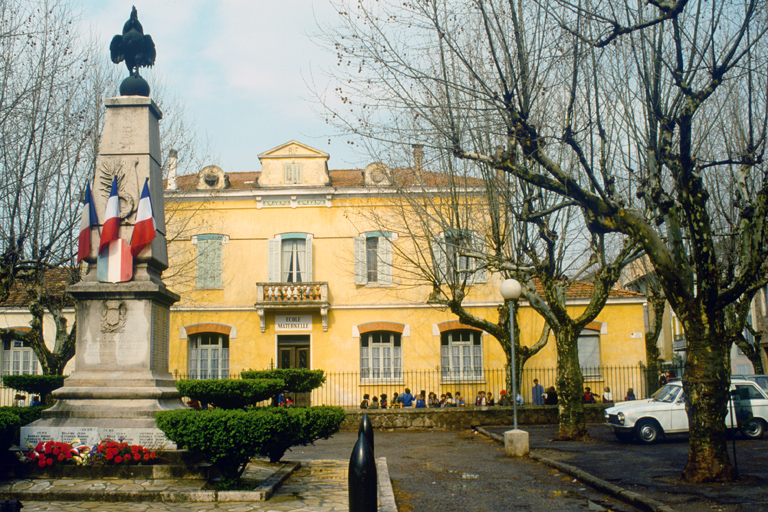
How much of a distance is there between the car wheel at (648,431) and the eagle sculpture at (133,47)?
40.2ft

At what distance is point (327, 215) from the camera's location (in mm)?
26172

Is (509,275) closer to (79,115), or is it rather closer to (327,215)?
(327,215)

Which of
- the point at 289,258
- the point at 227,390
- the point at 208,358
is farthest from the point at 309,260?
the point at 227,390

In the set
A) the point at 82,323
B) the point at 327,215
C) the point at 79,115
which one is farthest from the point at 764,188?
the point at 327,215

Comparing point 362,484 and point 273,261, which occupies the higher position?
point 273,261

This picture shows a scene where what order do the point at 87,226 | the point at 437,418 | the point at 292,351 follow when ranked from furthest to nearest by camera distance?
the point at 292,351 < the point at 437,418 < the point at 87,226

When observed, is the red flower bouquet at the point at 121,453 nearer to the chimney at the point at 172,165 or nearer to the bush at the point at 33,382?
the bush at the point at 33,382

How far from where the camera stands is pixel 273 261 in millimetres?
25906

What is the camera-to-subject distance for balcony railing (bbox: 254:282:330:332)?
82.1 ft

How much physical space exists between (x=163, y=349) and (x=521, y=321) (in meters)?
18.0

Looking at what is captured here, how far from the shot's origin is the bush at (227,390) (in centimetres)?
934

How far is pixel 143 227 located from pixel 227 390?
252 cm

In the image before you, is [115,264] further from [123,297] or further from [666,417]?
[666,417]

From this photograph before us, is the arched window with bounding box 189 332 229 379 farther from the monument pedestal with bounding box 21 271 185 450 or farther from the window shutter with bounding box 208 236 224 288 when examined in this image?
the monument pedestal with bounding box 21 271 185 450
